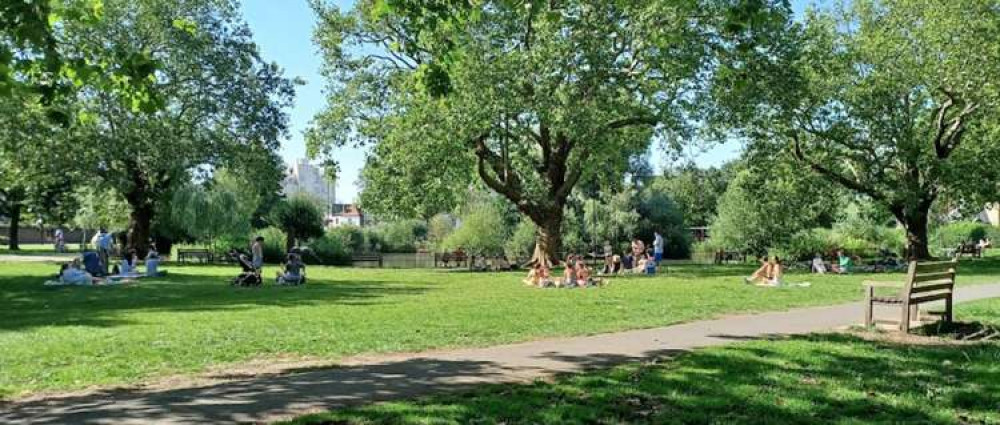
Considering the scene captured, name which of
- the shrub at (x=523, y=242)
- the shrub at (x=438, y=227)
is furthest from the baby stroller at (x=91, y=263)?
the shrub at (x=438, y=227)

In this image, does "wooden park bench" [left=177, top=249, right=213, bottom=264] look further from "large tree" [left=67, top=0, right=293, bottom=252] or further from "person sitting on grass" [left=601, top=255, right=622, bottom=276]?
"person sitting on grass" [left=601, top=255, right=622, bottom=276]

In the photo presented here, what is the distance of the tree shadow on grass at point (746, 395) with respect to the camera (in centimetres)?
633

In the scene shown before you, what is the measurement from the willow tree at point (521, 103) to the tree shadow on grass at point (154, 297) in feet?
25.3

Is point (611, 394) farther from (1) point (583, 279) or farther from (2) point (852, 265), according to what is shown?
(2) point (852, 265)

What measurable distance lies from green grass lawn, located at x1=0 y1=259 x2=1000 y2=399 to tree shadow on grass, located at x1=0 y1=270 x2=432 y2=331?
0.03 meters

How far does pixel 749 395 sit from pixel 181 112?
35.8m

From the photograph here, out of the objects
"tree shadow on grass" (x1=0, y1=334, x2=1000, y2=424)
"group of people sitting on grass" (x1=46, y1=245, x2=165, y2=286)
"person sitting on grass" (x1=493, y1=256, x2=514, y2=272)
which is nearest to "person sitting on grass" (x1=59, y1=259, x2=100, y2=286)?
"group of people sitting on grass" (x1=46, y1=245, x2=165, y2=286)

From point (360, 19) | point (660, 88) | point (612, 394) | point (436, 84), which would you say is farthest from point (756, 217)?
point (612, 394)

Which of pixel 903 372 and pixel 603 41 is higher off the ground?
pixel 603 41

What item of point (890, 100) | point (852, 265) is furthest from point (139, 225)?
point (890, 100)

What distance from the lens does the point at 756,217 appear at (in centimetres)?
4081

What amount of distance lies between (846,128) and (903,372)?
2960 cm

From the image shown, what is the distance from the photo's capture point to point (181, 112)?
125ft

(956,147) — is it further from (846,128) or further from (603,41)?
(603,41)
